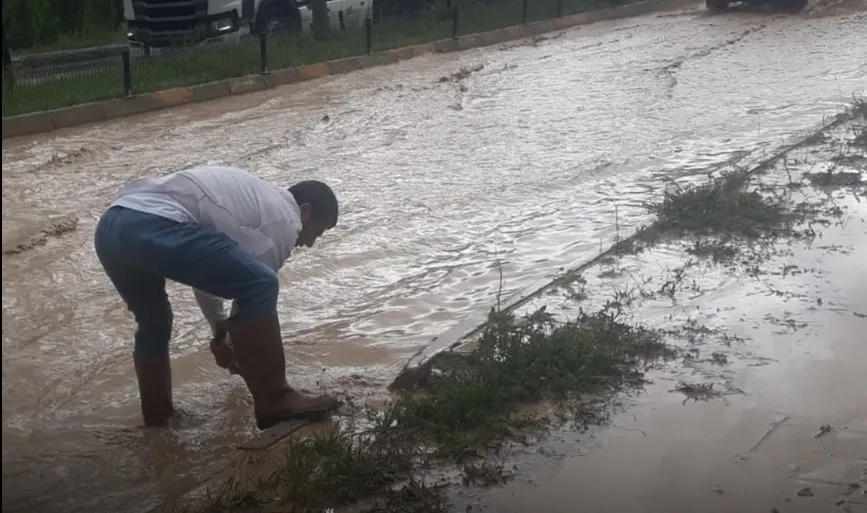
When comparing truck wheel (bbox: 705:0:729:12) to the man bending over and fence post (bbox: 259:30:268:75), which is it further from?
the man bending over

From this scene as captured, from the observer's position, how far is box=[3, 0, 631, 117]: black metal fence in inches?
245

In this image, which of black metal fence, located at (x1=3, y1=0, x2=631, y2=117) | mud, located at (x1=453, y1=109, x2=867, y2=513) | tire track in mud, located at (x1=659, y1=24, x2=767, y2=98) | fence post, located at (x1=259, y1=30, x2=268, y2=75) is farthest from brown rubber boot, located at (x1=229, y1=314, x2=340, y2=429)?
fence post, located at (x1=259, y1=30, x2=268, y2=75)

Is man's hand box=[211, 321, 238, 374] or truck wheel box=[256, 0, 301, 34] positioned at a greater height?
truck wheel box=[256, 0, 301, 34]

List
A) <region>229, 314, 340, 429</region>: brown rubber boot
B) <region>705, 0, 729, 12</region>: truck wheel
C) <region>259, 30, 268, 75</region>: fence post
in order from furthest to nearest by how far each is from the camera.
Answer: <region>705, 0, 729, 12</region>: truck wheel, <region>259, 30, 268, 75</region>: fence post, <region>229, 314, 340, 429</region>: brown rubber boot

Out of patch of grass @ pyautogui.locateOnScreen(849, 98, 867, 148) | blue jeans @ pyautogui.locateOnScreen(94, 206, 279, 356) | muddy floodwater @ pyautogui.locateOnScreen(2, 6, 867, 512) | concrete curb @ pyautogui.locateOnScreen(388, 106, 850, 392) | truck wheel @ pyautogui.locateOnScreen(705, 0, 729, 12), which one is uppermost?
blue jeans @ pyautogui.locateOnScreen(94, 206, 279, 356)

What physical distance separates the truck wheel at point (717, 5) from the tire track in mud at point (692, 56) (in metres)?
3.07

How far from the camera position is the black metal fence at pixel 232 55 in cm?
623

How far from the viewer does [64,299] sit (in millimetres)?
7516

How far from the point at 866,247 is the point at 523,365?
318 centimetres

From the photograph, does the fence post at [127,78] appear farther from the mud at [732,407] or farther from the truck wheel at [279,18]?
the mud at [732,407]

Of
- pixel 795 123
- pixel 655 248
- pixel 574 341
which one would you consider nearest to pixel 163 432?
→ pixel 574 341

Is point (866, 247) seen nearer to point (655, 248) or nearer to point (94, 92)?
point (655, 248)

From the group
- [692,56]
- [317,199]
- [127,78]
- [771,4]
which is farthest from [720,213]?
[771,4]

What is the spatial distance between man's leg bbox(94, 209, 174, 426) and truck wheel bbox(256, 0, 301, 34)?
1514 cm
